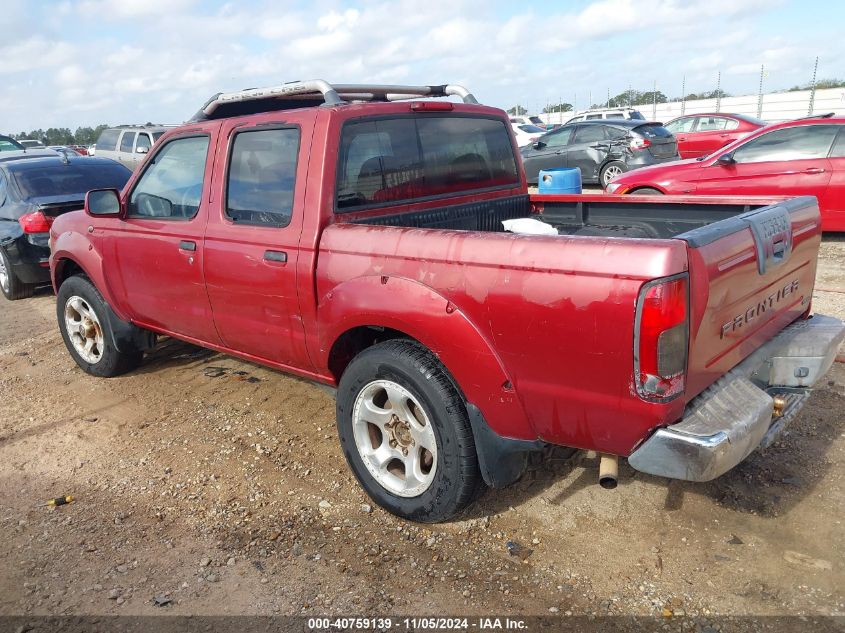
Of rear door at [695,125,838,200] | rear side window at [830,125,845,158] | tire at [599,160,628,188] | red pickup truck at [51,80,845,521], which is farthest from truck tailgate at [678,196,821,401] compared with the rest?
tire at [599,160,628,188]

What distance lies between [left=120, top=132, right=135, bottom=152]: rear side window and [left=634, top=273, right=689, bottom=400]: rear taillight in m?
16.3

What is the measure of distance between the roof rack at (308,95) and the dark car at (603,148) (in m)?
8.82

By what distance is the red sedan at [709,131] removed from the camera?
1603cm

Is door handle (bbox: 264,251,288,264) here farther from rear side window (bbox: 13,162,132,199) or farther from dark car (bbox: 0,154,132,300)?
rear side window (bbox: 13,162,132,199)

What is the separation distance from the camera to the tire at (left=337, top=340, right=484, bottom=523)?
284cm

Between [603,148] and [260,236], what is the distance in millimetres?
12045

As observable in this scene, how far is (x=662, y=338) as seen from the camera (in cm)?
223

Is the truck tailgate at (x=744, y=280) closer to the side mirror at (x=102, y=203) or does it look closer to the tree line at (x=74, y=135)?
the side mirror at (x=102, y=203)

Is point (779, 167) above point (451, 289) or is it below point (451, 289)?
below

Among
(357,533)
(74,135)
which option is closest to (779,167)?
(357,533)

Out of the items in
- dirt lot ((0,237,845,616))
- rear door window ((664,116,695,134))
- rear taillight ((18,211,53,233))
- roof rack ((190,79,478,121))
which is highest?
roof rack ((190,79,478,121))

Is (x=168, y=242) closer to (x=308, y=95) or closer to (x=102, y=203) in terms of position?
(x=102, y=203)

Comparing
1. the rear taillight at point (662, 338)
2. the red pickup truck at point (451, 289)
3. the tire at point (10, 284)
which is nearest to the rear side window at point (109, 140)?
the tire at point (10, 284)

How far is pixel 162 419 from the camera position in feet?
14.8
